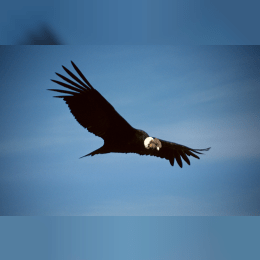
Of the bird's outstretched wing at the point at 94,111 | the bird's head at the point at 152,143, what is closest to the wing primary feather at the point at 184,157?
the bird's head at the point at 152,143

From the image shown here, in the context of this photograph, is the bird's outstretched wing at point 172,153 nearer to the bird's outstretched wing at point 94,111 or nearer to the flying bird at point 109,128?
the flying bird at point 109,128

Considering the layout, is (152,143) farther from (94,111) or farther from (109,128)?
(94,111)

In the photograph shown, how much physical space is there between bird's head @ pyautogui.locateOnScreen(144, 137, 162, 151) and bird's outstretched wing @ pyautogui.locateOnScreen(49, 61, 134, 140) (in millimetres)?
287

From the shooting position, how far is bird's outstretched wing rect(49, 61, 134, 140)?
2.86 m

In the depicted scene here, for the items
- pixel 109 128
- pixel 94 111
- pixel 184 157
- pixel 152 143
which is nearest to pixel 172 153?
pixel 184 157

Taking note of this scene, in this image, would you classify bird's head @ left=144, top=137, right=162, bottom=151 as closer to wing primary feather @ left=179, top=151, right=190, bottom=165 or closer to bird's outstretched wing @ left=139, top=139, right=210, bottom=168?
bird's outstretched wing @ left=139, top=139, right=210, bottom=168

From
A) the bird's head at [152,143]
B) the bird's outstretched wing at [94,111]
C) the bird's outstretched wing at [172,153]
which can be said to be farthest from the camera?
the bird's outstretched wing at [172,153]

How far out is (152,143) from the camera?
3451 millimetres

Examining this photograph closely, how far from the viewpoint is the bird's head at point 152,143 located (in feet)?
11.3

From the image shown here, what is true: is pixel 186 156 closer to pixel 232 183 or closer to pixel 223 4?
pixel 232 183

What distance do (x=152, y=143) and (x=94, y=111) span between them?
2.79 feet

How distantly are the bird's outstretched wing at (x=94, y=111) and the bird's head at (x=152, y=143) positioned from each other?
29 centimetres

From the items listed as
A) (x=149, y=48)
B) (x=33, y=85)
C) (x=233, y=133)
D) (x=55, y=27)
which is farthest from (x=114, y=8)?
(x=233, y=133)

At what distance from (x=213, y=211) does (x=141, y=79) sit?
203 cm
